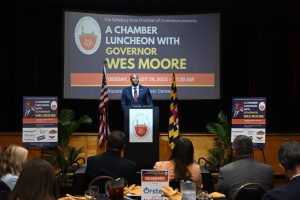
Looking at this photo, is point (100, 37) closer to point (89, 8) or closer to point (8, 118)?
point (89, 8)

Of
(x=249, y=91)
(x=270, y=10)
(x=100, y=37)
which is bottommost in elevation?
(x=249, y=91)

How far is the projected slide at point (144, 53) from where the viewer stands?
909 cm

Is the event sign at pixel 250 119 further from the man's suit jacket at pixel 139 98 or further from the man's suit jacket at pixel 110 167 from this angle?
the man's suit jacket at pixel 110 167

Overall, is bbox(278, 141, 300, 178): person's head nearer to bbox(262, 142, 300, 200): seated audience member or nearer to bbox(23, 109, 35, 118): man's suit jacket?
bbox(262, 142, 300, 200): seated audience member

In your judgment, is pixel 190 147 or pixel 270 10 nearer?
pixel 190 147

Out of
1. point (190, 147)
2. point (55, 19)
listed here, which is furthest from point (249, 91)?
point (190, 147)

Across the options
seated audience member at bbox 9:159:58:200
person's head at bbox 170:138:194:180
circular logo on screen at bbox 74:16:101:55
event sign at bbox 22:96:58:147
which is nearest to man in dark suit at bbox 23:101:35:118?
event sign at bbox 22:96:58:147

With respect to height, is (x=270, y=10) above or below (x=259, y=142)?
above

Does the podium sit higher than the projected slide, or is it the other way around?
the projected slide

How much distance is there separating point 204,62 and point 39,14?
322 cm

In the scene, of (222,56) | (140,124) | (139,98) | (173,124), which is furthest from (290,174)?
(222,56)

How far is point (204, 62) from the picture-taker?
9242 millimetres

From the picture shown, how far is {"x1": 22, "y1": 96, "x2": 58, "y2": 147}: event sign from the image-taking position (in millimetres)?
7578

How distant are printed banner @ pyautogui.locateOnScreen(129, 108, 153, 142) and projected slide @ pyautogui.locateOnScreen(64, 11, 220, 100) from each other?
6.01 ft
